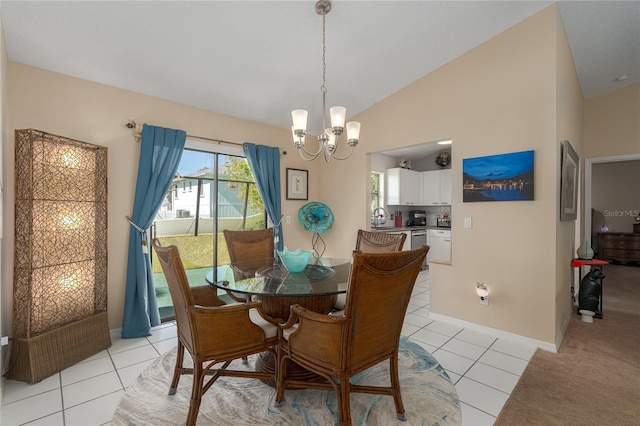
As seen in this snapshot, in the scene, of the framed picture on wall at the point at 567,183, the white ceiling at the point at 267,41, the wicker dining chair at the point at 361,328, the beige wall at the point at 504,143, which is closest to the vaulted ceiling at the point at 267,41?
the white ceiling at the point at 267,41

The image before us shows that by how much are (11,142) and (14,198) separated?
1.54ft

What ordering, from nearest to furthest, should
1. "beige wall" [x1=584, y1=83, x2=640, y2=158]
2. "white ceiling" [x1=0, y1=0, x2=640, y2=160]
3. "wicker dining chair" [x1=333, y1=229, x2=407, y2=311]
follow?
"white ceiling" [x1=0, y1=0, x2=640, y2=160], "wicker dining chair" [x1=333, y1=229, x2=407, y2=311], "beige wall" [x1=584, y1=83, x2=640, y2=158]

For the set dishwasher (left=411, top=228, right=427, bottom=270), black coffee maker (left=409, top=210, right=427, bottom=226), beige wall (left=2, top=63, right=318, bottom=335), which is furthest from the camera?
black coffee maker (left=409, top=210, right=427, bottom=226)

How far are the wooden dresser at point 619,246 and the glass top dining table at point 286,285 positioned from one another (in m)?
7.31

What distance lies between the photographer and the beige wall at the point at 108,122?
238 cm

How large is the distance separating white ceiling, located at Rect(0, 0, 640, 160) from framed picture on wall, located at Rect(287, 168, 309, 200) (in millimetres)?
1104

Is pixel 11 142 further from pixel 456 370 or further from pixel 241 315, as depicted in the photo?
pixel 456 370

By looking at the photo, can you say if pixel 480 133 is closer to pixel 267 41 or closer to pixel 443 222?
pixel 267 41

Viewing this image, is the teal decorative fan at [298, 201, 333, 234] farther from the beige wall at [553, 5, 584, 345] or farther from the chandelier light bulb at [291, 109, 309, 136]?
the beige wall at [553, 5, 584, 345]

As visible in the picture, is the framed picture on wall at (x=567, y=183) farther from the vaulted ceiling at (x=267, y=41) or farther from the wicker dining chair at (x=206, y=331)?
the wicker dining chair at (x=206, y=331)

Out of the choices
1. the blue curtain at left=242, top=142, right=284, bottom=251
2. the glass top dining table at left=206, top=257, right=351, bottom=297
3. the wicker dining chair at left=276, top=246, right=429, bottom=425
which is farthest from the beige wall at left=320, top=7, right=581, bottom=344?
the wicker dining chair at left=276, top=246, right=429, bottom=425

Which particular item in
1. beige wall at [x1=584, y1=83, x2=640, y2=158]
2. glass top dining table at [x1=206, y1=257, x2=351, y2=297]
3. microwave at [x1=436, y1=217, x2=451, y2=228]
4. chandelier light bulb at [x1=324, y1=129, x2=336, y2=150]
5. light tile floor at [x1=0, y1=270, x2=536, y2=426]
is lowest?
light tile floor at [x1=0, y1=270, x2=536, y2=426]

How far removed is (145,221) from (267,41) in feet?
6.73

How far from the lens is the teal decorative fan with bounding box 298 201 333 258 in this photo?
424 centimetres
